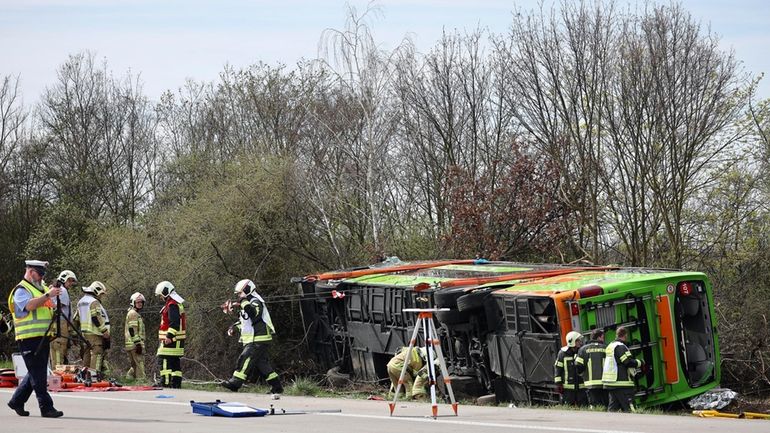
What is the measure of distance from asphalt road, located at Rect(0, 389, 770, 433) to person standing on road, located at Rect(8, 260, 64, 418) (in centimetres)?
31

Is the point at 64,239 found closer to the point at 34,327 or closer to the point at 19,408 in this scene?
the point at 19,408

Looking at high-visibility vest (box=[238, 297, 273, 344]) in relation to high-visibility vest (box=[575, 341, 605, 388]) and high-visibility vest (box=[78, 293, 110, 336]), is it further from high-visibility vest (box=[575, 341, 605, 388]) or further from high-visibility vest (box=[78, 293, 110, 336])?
high-visibility vest (box=[575, 341, 605, 388])

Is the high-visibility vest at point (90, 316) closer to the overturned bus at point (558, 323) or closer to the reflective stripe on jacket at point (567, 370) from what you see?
the overturned bus at point (558, 323)

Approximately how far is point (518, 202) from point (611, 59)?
166 inches

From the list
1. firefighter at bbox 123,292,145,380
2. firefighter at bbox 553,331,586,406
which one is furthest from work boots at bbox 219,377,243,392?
firefighter at bbox 553,331,586,406

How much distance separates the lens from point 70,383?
50.2 ft

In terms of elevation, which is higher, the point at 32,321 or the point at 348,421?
the point at 32,321

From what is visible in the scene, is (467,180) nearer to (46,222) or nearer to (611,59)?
(611,59)

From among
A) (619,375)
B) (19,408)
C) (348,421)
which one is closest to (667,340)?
(619,375)

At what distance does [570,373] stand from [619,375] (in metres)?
0.64

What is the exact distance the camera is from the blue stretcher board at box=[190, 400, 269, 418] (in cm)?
1098

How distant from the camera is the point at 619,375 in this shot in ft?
45.8

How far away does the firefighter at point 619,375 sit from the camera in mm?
13898

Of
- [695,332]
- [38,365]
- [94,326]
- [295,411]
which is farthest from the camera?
[94,326]
